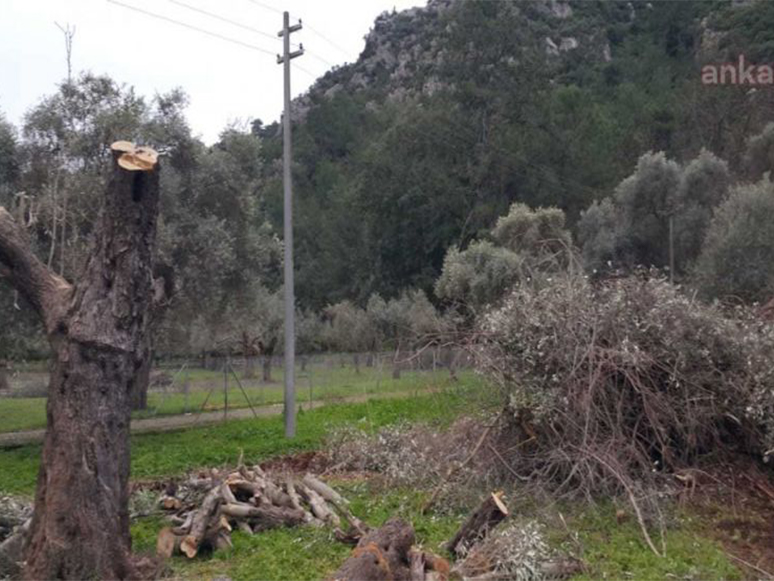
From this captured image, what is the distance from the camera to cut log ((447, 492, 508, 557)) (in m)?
9.57

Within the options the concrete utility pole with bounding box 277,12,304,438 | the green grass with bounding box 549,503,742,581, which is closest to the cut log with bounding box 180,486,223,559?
the green grass with bounding box 549,503,742,581

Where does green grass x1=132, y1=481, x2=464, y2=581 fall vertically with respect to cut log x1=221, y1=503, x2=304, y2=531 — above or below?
below

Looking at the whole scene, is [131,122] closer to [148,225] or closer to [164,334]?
[164,334]

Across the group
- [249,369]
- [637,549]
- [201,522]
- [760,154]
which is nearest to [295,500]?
[201,522]

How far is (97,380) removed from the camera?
8.57m

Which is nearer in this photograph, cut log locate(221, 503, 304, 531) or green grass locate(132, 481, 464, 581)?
green grass locate(132, 481, 464, 581)

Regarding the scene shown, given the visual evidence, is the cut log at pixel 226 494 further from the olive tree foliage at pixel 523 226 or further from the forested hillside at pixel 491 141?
the forested hillside at pixel 491 141

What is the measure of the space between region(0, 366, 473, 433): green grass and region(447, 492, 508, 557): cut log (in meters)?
11.8

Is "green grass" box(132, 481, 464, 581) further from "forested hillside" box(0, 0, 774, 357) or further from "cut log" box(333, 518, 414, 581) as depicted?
"forested hillside" box(0, 0, 774, 357)

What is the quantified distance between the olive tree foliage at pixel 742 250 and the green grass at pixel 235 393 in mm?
9440

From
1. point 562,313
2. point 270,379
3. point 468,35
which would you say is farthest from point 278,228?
point 562,313

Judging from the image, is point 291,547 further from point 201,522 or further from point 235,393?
point 235,393

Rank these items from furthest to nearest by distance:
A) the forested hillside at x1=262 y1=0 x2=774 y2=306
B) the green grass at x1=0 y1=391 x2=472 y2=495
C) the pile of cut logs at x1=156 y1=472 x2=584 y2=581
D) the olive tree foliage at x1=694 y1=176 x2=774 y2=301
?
the forested hillside at x1=262 y1=0 x2=774 y2=306 < the olive tree foliage at x1=694 y1=176 x2=774 y2=301 < the green grass at x1=0 y1=391 x2=472 y2=495 < the pile of cut logs at x1=156 y1=472 x2=584 y2=581

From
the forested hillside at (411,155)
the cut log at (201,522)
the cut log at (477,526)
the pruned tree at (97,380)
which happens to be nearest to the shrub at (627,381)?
the cut log at (477,526)
